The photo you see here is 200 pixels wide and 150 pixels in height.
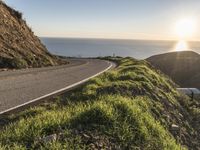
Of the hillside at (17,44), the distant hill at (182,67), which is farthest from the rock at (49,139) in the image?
the distant hill at (182,67)

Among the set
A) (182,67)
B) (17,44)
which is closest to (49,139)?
(17,44)

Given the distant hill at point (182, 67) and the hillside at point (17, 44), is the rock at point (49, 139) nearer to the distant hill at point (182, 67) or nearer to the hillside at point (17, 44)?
the hillside at point (17, 44)

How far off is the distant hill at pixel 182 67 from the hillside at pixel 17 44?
63242 millimetres

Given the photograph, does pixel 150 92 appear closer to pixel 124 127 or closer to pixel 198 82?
pixel 124 127

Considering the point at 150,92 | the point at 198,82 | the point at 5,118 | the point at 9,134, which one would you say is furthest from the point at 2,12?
the point at 198,82

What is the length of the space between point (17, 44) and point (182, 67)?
85.7 metres

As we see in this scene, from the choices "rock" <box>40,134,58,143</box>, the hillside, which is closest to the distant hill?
the hillside

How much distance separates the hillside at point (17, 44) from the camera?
82.3 ft

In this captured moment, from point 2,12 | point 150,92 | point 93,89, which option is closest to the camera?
point 93,89

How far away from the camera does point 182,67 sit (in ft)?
356

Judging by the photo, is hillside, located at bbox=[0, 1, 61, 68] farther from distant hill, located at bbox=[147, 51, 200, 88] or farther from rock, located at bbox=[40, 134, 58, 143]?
distant hill, located at bbox=[147, 51, 200, 88]

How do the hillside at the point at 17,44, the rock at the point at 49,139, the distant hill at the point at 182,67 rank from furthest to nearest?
the distant hill at the point at 182,67
the hillside at the point at 17,44
the rock at the point at 49,139

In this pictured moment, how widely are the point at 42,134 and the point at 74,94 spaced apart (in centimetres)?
554

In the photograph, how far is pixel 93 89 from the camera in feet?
42.5
